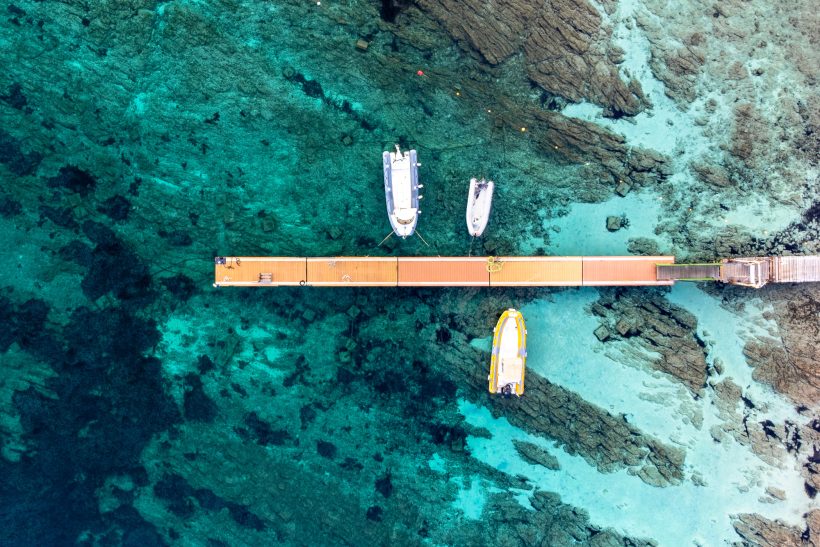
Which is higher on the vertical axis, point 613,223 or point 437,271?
point 613,223

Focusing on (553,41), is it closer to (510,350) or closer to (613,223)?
(613,223)

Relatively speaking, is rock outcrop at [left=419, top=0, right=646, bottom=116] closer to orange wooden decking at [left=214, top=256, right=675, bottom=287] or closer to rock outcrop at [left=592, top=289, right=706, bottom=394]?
orange wooden decking at [left=214, top=256, right=675, bottom=287]

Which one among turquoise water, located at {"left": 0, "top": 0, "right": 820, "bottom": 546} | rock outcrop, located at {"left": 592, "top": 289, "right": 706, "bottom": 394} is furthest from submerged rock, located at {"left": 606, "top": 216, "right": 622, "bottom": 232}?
rock outcrop, located at {"left": 592, "top": 289, "right": 706, "bottom": 394}

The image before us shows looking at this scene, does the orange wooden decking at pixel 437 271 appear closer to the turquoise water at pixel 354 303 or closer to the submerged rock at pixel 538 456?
the turquoise water at pixel 354 303

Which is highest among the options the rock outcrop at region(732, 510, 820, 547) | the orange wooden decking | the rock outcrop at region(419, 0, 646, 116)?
the rock outcrop at region(419, 0, 646, 116)

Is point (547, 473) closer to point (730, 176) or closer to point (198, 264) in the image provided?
point (730, 176)

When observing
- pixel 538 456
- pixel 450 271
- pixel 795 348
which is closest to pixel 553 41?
pixel 450 271

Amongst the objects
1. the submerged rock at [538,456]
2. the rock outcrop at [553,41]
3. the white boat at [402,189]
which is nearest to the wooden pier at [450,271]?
the white boat at [402,189]
